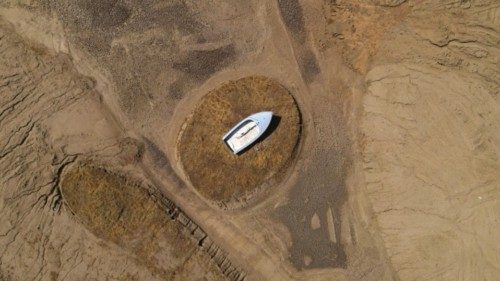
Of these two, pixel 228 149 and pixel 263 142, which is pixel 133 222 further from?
pixel 263 142

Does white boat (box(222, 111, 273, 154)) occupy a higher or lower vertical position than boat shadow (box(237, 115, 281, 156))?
higher

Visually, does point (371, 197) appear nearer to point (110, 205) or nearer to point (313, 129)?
point (313, 129)

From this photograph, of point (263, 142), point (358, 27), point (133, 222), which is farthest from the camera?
point (358, 27)

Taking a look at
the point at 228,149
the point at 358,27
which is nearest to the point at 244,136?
the point at 228,149

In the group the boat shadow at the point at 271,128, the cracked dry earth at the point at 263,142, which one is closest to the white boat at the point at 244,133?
the boat shadow at the point at 271,128

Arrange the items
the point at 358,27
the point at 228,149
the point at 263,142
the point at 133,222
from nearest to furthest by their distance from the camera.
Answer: the point at 133,222 < the point at 228,149 < the point at 263,142 < the point at 358,27

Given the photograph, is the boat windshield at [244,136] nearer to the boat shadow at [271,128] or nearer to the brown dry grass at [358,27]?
the boat shadow at [271,128]

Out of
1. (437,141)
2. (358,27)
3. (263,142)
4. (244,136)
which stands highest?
(358,27)

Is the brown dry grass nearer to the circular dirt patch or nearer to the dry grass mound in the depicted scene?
the circular dirt patch

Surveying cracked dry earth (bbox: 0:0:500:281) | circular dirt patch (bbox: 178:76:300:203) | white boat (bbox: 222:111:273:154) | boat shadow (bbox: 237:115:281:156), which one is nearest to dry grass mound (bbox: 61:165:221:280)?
cracked dry earth (bbox: 0:0:500:281)
